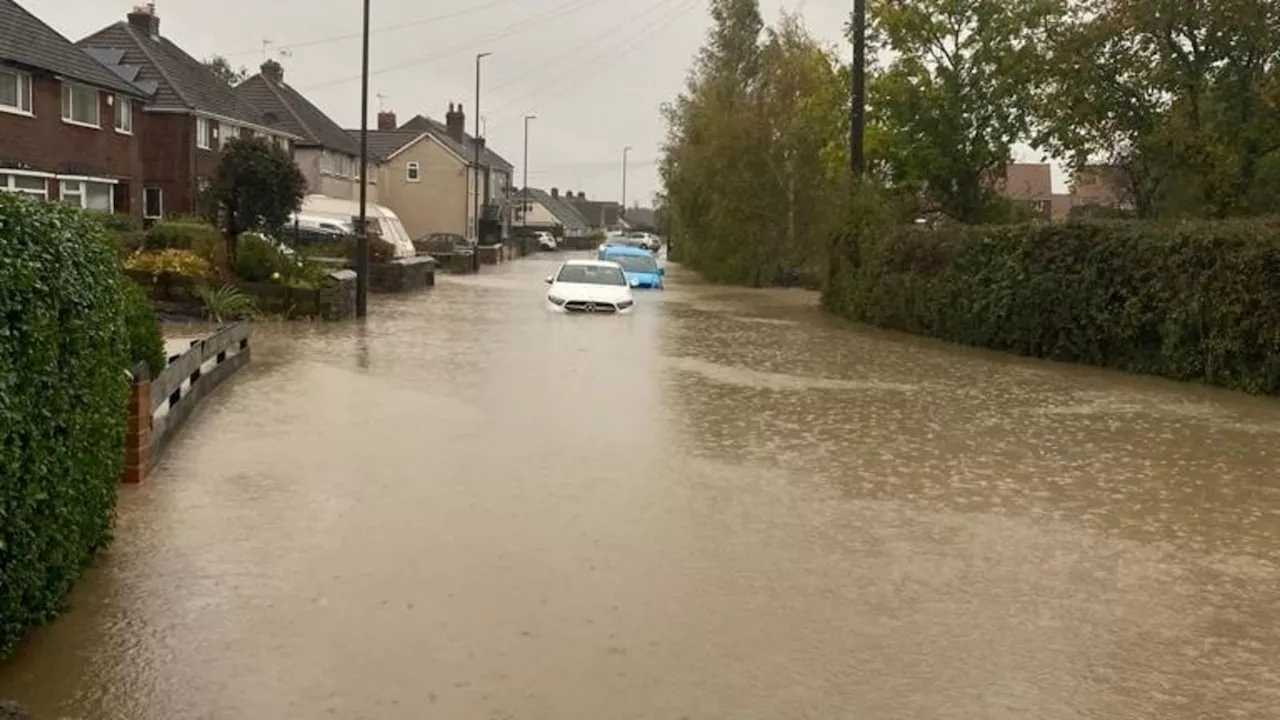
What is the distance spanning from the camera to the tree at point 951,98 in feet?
113

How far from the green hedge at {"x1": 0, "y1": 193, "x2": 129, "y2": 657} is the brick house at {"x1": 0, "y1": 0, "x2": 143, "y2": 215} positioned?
73.6ft

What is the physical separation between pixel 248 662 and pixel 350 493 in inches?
134

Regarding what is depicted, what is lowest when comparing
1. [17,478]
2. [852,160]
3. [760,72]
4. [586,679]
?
[586,679]

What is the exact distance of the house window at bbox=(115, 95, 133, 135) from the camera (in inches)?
1420

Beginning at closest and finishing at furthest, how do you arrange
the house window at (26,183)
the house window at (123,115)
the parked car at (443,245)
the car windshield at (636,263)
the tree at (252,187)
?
the tree at (252,187) → the house window at (26,183) → the house window at (123,115) → the car windshield at (636,263) → the parked car at (443,245)

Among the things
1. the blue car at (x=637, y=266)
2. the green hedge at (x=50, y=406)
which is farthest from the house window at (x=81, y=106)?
the green hedge at (x=50, y=406)

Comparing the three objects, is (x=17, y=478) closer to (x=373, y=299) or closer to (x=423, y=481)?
(x=423, y=481)

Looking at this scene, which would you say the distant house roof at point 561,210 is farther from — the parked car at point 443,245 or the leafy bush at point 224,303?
the leafy bush at point 224,303

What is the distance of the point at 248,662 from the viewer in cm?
534

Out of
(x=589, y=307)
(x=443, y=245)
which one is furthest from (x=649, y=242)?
(x=589, y=307)

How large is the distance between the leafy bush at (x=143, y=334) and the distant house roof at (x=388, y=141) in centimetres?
6564

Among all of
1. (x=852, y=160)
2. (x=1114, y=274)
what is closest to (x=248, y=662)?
(x=1114, y=274)

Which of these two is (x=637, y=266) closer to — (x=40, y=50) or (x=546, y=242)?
→ (x=40, y=50)

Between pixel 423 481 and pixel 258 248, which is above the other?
pixel 258 248
